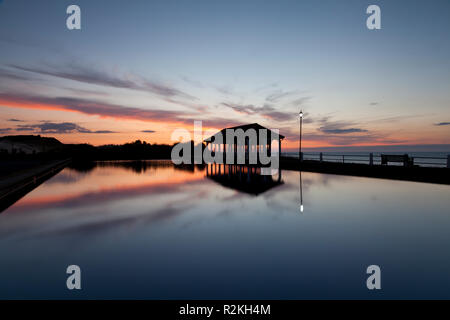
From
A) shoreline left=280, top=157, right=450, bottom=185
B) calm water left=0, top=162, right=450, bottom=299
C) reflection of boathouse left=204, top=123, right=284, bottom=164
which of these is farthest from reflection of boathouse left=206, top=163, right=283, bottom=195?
reflection of boathouse left=204, top=123, right=284, bottom=164

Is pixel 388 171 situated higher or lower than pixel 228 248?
higher

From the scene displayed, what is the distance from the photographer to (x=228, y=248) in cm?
626

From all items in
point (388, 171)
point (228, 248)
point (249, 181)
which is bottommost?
point (228, 248)

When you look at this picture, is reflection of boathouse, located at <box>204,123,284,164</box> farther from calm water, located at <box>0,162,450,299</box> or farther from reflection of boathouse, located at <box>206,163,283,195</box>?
calm water, located at <box>0,162,450,299</box>

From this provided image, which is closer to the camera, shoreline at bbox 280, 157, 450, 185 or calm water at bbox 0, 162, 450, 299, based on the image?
calm water at bbox 0, 162, 450, 299

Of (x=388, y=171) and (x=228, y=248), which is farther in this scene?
(x=388, y=171)

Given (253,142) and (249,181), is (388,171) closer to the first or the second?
(249,181)

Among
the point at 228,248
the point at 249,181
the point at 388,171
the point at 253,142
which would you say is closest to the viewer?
the point at 228,248

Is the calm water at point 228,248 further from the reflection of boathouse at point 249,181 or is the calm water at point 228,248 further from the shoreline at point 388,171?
the shoreline at point 388,171

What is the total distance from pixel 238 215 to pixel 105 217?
5.05m

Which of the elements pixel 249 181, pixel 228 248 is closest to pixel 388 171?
pixel 249 181

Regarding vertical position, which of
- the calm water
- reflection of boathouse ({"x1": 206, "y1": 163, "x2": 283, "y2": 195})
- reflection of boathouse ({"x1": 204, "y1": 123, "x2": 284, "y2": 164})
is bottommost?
the calm water

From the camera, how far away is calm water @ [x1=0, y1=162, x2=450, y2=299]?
4457 millimetres

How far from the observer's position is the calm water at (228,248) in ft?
14.6
